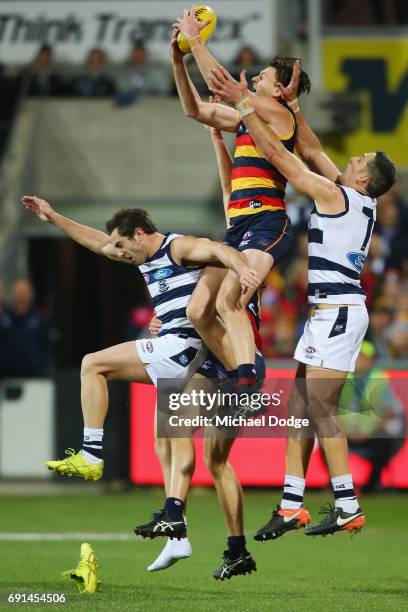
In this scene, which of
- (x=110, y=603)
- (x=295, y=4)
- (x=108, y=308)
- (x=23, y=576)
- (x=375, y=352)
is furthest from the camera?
(x=108, y=308)

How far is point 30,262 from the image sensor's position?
75.9ft

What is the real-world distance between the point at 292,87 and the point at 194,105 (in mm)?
759

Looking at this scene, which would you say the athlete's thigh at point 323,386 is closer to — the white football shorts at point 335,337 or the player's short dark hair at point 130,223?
the white football shorts at point 335,337

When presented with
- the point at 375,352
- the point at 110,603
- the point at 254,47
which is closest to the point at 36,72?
the point at 254,47

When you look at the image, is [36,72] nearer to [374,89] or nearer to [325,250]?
[374,89]

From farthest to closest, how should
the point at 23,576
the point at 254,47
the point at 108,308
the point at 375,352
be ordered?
the point at 108,308 < the point at 254,47 < the point at 375,352 < the point at 23,576

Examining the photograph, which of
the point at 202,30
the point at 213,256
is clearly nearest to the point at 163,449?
the point at 213,256

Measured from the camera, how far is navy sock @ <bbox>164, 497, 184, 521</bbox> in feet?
36.3

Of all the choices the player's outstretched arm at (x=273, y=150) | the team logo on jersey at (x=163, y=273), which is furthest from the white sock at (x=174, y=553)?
the player's outstretched arm at (x=273, y=150)

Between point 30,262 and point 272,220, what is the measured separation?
12.4 meters

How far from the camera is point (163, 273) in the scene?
1120 cm

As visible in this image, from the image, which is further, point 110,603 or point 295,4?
point 295,4

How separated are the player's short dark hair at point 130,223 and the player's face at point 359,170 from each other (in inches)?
59.5

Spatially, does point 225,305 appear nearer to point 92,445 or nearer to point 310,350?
point 310,350
